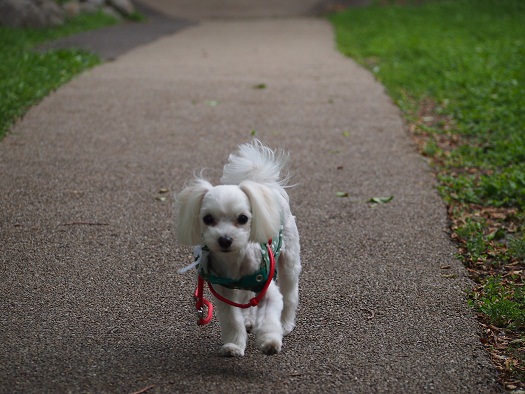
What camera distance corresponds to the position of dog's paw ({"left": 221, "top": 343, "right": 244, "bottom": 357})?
3.55 metres

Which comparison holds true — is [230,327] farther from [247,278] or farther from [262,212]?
[262,212]

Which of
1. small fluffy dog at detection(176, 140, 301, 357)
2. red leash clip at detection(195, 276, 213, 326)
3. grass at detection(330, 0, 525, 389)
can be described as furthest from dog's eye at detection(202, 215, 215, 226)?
grass at detection(330, 0, 525, 389)

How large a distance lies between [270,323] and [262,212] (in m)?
0.58

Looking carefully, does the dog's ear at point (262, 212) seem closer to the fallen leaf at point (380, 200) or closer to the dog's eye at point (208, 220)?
the dog's eye at point (208, 220)

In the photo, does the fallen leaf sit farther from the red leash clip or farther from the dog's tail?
the dog's tail

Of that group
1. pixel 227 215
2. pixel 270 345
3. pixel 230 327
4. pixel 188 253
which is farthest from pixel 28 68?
pixel 270 345

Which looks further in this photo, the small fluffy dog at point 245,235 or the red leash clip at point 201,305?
the red leash clip at point 201,305

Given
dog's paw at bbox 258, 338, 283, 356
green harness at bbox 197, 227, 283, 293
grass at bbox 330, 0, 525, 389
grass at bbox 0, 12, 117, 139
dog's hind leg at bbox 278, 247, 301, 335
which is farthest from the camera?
grass at bbox 0, 12, 117, 139

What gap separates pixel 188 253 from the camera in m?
5.07

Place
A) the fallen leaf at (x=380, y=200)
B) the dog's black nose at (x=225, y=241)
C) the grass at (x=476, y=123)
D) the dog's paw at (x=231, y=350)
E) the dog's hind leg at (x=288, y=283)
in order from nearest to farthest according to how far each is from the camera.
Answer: the dog's black nose at (x=225, y=241)
the dog's paw at (x=231, y=350)
the dog's hind leg at (x=288, y=283)
the grass at (x=476, y=123)
the fallen leaf at (x=380, y=200)

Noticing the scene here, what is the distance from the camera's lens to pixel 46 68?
36.6 feet

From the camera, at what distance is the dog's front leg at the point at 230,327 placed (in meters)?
3.53

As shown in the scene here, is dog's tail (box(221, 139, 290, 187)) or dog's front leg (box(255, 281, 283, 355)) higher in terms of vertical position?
dog's tail (box(221, 139, 290, 187))

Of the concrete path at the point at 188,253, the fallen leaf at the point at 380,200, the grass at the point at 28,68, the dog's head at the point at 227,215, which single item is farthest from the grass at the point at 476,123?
the grass at the point at 28,68
